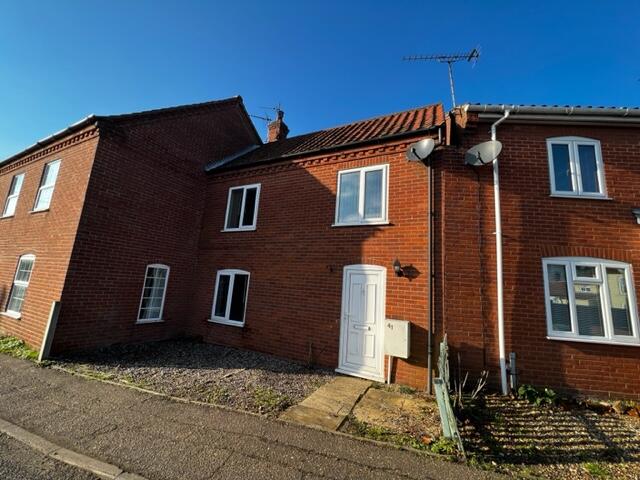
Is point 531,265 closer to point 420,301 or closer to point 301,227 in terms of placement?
point 420,301

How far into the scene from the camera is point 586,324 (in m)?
5.79

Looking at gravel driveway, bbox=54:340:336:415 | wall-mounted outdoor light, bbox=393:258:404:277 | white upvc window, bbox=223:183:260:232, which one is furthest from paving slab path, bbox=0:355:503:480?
white upvc window, bbox=223:183:260:232

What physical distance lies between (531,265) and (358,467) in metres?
5.33

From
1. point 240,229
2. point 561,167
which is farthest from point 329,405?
point 561,167

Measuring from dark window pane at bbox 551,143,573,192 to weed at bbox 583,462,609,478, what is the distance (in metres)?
5.26

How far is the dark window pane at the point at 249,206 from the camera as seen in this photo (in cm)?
966

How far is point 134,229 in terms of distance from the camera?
8.59 meters

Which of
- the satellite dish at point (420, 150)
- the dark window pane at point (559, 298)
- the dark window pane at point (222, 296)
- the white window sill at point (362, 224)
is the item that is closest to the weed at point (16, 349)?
the dark window pane at point (222, 296)

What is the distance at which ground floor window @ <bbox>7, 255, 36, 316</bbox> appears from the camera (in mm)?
8516

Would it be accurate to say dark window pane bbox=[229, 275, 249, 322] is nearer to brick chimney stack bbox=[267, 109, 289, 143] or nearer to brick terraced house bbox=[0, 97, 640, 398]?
brick terraced house bbox=[0, 97, 640, 398]

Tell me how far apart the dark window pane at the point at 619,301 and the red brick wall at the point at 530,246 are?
10.4 inches

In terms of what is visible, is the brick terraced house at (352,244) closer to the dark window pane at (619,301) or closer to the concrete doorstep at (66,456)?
the dark window pane at (619,301)


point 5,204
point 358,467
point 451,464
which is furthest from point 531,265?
point 5,204

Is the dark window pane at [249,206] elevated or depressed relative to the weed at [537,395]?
elevated
